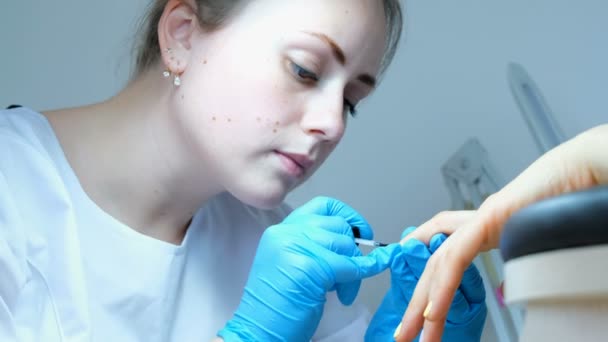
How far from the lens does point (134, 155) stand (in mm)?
1008

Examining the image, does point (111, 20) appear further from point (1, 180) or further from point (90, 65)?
point (1, 180)

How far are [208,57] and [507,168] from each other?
1014mm

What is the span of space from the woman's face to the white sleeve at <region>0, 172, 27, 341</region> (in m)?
0.28

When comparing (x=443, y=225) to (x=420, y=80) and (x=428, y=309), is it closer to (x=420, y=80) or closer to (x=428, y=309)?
(x=428, y=309)

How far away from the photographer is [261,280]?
85 centimetres

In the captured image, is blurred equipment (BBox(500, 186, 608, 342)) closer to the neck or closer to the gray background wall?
the neck

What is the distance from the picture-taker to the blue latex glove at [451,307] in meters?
0.83

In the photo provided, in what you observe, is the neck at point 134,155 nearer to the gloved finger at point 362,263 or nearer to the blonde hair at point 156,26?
the blonde hair at point 156,26

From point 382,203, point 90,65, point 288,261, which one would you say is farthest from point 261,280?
point 90,65

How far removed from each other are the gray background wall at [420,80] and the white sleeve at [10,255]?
2.56 ft

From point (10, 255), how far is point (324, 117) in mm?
471

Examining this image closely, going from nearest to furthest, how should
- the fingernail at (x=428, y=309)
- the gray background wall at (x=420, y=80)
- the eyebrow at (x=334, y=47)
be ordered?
the fingernail at (x=428, y=309), the eyebrow at (x=334, y=47), the gray background wall at (x=420, y=80)

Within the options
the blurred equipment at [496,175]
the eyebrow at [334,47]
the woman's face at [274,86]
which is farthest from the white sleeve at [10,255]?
the blurred equipment at [496,175]

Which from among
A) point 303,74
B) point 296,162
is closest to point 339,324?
point 296,162
